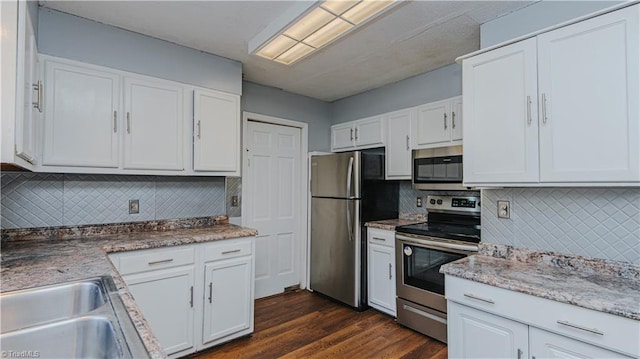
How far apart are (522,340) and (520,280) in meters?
0.28

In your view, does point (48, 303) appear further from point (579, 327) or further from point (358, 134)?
point (358, 134)

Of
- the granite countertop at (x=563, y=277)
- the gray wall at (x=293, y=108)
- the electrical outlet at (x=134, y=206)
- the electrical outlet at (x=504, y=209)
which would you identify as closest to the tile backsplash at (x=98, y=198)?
the electrical outlet at (x=134, y=206)

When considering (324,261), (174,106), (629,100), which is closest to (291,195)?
(324,261)

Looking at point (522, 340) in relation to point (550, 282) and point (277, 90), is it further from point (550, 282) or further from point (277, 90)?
point (277, 90)

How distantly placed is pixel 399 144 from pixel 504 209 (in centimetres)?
136

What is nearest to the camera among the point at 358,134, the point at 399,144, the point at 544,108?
the point at 544,108

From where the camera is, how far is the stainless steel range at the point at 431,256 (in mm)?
2434

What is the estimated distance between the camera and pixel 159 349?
2.55ft

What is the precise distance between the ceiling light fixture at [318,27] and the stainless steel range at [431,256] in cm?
169

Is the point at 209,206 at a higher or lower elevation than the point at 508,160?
lower

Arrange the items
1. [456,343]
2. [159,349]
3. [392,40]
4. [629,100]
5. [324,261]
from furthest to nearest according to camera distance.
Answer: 1. [324,261]
2. [392,40]
3. [456,343]
4. [629,100]
5. [159,349]

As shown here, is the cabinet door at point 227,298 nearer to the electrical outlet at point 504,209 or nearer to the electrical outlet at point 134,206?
the electrical outlet at point 134,206

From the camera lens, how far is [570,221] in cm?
179

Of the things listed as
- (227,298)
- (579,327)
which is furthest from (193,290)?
(579,327)
